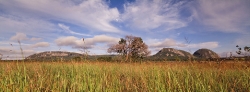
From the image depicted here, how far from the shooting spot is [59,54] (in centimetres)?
579

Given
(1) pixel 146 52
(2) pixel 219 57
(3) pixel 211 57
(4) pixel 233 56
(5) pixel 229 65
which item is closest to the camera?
(4) pixel 233 56

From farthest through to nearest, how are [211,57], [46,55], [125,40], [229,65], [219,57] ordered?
[125,40] < [229,65] < [46,55] < [211,57] < [219,57]

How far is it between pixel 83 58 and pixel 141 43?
157ft

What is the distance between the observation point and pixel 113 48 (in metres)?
55.2

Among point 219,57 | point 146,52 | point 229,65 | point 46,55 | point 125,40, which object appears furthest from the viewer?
point 125,40

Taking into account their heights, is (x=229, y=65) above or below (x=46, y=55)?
below

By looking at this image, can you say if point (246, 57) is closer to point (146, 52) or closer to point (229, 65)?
point (229, 65)

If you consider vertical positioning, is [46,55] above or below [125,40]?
below

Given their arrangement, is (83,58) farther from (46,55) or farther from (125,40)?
(125,40)

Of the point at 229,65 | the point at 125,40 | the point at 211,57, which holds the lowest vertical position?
the point at 229,65

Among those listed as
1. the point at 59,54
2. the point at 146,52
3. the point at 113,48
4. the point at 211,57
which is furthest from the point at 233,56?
the point at 113,48

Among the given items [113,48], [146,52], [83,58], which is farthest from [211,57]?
[113,48]

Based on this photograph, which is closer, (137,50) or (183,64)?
(183,64)

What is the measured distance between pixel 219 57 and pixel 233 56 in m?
0.42
